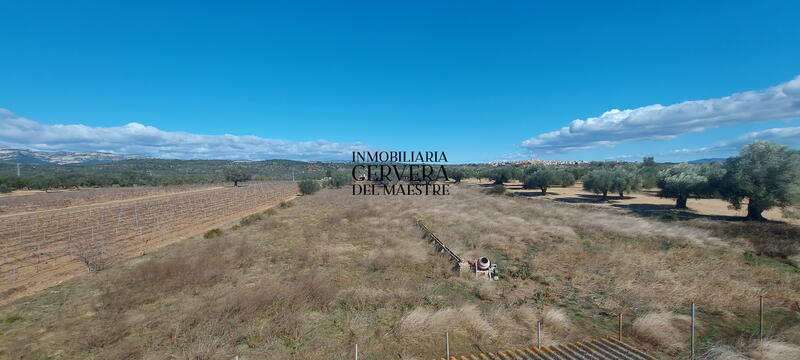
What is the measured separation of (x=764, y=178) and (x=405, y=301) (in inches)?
1144

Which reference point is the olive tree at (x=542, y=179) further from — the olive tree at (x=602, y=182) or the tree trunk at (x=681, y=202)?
the tree trunk at (x=681, y=202)

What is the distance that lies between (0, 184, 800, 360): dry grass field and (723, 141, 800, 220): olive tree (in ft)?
15.8

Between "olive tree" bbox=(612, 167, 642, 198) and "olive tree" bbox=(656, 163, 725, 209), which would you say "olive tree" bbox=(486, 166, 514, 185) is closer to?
"olive tree" bbox=(612, 167, 642, 198)

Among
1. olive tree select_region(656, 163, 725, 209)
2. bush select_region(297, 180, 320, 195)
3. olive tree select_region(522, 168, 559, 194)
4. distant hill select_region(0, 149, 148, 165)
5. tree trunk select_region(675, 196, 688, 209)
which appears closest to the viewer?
olive tree select_region(656, 163, 725, 209)

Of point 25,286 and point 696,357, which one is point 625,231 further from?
point 25,286

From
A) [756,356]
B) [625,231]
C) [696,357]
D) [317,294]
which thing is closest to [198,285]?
[317,294]

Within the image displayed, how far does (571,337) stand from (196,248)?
17.5 meters

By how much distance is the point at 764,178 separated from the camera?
65.6ft

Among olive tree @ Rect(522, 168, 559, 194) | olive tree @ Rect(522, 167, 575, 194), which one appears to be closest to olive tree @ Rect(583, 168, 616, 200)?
olive tree @ Rect(522, 168, 559, 194)

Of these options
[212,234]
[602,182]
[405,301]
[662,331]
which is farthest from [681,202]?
[212,234]

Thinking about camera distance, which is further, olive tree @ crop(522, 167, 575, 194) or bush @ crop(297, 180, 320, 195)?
bush @ crop(297, 180, 320, 195)

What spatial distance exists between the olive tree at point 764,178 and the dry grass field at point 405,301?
15.8 feet

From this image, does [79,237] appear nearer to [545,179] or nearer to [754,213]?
[754,213]

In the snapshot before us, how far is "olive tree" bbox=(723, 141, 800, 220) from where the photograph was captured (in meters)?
19.0
